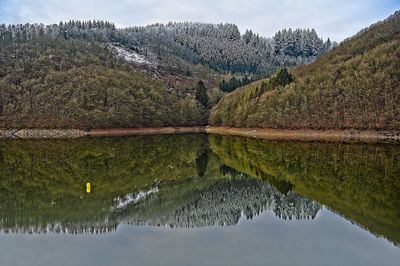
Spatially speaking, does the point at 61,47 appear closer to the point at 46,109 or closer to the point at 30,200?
the point at 46,109

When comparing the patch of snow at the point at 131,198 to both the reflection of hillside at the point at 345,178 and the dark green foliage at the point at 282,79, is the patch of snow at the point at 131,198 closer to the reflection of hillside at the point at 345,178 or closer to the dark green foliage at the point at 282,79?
the reflection of hillside at the point at 345,178

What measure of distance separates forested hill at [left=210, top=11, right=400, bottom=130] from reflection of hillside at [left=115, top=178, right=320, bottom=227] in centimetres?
5413

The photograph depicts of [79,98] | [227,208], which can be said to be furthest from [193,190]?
[79,98]

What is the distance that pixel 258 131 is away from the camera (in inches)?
3839

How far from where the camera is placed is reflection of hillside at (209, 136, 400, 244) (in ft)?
75.2

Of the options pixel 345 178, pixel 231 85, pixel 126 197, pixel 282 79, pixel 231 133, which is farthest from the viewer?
pixel 231 85

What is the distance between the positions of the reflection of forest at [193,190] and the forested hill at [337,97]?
99.3 ft

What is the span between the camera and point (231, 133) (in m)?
114

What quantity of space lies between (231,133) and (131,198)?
8564cm

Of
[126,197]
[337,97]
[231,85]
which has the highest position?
[231,85]

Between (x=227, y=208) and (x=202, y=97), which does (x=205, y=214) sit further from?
(x=202, y=97)

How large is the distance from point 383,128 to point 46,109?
276 feet

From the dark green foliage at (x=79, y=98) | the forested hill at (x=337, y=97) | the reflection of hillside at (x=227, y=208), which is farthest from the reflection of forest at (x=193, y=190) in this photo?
the dark green foliage at (x=79, y=98)

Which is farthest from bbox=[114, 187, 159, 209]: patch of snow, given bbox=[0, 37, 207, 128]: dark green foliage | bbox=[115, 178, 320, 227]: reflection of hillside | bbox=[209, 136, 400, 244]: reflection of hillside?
bbox=[0, 37, 207, 128]: dark green foliage
